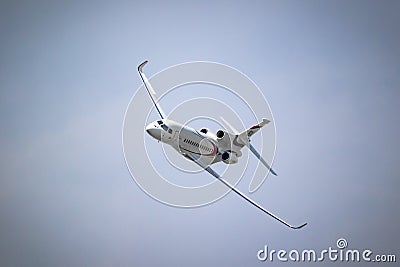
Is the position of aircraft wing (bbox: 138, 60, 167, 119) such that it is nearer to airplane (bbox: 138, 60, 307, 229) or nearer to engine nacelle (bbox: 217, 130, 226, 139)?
airplane (bbox: 138, 60, 307, 229)

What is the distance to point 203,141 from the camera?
30.8m

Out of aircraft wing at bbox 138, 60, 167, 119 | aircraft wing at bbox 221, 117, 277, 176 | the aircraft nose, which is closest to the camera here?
the aircraft nose

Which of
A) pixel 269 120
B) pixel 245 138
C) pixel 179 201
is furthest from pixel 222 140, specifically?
pixel 179 201

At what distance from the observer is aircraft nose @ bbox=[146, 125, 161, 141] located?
96.4ft

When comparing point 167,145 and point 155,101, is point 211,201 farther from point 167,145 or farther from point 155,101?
point 155,101

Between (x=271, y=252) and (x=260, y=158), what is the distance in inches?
305

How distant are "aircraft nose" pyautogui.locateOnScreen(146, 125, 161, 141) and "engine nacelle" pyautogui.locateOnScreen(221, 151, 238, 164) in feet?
18.6

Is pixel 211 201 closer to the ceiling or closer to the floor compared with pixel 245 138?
closer to the floor

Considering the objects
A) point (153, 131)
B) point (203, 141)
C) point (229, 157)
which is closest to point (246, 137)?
point (229, 157)

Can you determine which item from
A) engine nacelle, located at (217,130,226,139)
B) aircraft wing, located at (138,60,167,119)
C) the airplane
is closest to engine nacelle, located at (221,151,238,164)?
the airplane

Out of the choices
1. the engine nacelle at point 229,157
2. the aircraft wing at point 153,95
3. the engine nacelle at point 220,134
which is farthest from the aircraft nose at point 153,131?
the engine nacelle at point 229,157

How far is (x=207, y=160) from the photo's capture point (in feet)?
104

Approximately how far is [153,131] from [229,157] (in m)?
6.67

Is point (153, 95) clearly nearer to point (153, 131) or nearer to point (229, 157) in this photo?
point (153, 131)
